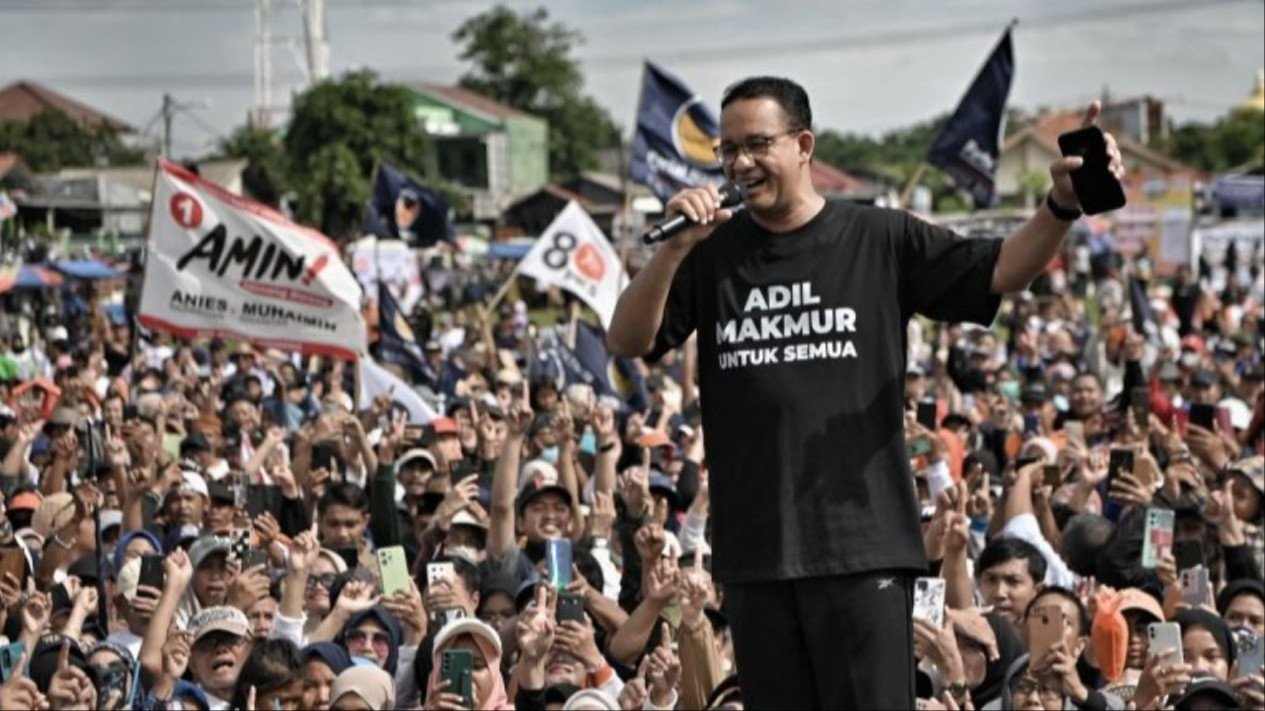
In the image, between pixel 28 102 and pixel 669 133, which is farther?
pixel 28 102

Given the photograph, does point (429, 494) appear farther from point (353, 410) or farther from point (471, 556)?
point (353, 410)

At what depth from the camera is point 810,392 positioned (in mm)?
4516

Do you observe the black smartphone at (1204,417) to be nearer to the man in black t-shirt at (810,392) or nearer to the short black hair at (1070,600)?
the short black hair at (1070,600)

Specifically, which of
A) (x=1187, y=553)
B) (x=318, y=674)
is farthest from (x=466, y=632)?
(x=1187, y=553)

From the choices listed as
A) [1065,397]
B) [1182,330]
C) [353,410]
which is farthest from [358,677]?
[1182,330]

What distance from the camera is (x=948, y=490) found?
7941mm

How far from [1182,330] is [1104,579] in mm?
16374

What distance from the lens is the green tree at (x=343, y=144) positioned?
72.1m

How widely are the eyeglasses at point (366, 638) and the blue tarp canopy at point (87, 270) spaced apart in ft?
112

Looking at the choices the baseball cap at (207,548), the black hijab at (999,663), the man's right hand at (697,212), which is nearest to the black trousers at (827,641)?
the man's right hand at (697,212)

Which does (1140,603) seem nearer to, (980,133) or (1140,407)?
(1140,407)

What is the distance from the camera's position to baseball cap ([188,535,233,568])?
966 centimetres

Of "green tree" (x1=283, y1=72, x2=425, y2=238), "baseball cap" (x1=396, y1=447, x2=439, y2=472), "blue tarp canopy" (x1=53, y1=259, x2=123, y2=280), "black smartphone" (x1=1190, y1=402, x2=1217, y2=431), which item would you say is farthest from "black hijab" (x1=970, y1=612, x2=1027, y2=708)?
"green tree" (x1=283, y1=72, x2=425, y2=238)

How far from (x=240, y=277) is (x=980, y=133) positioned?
290 inches
